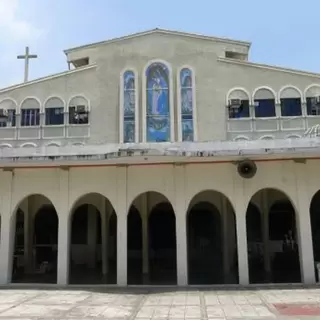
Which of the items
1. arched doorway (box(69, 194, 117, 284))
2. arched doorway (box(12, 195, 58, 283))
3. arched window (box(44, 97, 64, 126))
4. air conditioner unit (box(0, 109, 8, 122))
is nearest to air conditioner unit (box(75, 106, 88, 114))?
arched window (box(44, 97, 64, 126))

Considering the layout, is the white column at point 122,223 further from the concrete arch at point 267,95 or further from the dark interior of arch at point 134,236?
the concrete arch at point 267,95

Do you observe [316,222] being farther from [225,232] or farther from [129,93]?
[129,93]

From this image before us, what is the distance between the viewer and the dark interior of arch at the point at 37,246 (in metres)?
17.8

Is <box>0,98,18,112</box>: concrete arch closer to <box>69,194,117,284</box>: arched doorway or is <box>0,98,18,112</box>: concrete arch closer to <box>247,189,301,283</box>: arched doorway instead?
A: <box>69,194,117,284</box>: arched doorway

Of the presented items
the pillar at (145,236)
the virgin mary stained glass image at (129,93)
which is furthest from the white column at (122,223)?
the virgin mary stained glass image at (129,93)

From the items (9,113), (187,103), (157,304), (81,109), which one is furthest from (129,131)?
(157,304)

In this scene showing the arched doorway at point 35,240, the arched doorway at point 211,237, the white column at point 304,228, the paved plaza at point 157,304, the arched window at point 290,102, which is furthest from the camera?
the arched window at point 290,102

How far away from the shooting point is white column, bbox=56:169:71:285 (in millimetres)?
13328

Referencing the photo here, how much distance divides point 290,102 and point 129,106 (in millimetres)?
8720

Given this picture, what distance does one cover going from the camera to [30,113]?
24828 millimetres

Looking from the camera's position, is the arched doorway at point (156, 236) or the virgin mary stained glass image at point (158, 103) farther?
the virgin mary stained glass image at point (158, 103)

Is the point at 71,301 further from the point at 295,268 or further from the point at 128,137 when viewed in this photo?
the point at 128,137

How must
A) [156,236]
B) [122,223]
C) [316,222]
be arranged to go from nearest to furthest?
[122,223] < [316,222] < [156,236]

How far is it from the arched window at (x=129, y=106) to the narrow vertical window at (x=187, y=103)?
264 centimetres
